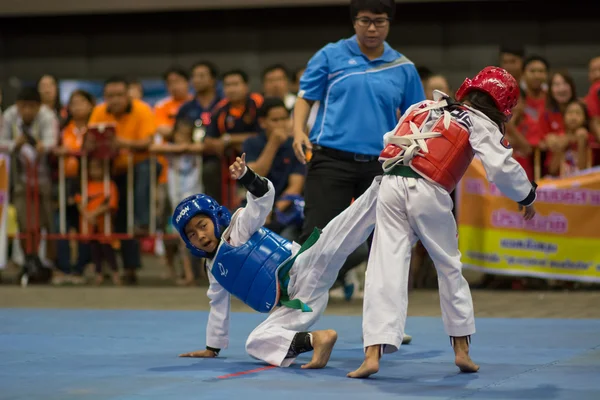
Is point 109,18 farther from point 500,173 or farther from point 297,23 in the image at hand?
point 500,173

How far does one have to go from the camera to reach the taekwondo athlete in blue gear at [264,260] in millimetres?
4746

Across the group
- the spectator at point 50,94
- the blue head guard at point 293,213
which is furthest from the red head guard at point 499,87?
the spectator at point 50,94

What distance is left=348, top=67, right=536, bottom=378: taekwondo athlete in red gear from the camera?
4355 millimetres

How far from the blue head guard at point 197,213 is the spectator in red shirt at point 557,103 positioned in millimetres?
4360

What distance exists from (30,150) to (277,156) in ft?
8.41

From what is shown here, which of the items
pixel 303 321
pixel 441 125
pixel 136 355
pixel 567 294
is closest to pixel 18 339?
pixel 136 355

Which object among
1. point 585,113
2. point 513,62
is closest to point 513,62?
point 513,62

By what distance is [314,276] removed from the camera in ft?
16.1

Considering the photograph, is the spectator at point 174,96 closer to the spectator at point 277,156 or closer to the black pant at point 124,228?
the black pant at point 124,228

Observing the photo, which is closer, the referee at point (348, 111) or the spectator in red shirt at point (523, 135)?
the referee at point (348, 111)

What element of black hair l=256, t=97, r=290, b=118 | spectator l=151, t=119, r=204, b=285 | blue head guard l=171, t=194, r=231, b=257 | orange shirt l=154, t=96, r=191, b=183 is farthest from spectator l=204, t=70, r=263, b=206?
blue head guard l=171, t=194, r=231, b=257

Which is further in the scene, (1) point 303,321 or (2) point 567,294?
(2) point 567,294

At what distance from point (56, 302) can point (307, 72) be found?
313 centimetres

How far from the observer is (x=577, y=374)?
4.36 m
